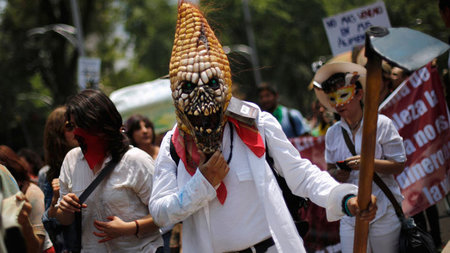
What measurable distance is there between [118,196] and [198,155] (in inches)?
31.3

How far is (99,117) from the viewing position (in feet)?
12.2

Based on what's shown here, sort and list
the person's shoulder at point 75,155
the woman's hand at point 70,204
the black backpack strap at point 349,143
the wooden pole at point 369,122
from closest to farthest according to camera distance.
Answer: the wooden pole at point 369,122 → the woman's hand at point 70,204 → the person's shoulder at point 75,155 → the black backpack strap at point 349,143

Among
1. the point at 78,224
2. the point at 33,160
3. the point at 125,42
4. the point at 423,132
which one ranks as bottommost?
the point at 125,42

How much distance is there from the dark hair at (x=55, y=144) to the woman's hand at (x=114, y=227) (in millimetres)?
1034

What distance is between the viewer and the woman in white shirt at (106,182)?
3654 millimetres

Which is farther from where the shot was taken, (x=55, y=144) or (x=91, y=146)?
(x=55, y=144)

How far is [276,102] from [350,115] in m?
3.40

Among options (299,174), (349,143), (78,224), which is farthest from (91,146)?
(349,143)

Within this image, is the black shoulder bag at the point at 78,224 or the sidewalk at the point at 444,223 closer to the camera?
the black shoulder bag at the point at 78,224

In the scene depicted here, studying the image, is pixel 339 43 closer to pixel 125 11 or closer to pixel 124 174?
pixel 124 174

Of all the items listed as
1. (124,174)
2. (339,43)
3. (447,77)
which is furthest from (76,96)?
(339,43)

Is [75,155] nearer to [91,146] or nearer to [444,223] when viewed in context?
[91,146]

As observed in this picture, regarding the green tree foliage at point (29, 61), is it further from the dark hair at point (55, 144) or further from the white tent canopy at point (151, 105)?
the dark hair at point (55, 144)

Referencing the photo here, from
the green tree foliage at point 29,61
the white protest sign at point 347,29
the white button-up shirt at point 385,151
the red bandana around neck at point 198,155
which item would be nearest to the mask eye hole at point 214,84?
the red bandana around neck at point 198,155
